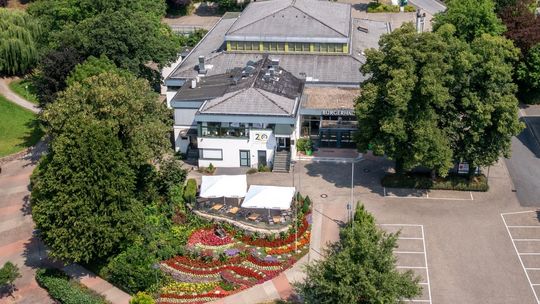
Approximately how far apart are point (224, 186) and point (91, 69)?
18802 millimetres

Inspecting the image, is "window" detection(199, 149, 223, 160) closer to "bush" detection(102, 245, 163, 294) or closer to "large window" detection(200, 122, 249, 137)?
"large window" detection(200, 122, 249, 137)

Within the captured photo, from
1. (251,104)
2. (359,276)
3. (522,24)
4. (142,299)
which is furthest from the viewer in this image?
(522,24)

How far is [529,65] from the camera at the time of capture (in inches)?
2832

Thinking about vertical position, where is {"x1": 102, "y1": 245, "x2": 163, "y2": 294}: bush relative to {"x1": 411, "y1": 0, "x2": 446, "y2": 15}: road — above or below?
below

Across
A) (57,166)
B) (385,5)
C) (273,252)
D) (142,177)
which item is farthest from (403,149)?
(385,5)

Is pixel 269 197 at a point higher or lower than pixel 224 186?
lower

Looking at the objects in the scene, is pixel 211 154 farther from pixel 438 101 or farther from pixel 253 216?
pixel 438 101

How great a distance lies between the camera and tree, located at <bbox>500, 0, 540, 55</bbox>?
241 ft

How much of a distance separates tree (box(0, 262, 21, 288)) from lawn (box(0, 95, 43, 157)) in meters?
23.7

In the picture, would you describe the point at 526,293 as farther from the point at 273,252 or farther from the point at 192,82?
the point at 192,82

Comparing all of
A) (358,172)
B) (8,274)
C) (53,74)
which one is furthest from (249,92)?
(8,274)

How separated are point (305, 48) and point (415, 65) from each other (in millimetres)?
21682

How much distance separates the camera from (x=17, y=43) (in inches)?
3334

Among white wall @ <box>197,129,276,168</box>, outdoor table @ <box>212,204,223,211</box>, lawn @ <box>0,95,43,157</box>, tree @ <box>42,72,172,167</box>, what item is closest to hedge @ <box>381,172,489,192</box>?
white wall @ <box>197,129,276,168</box>
